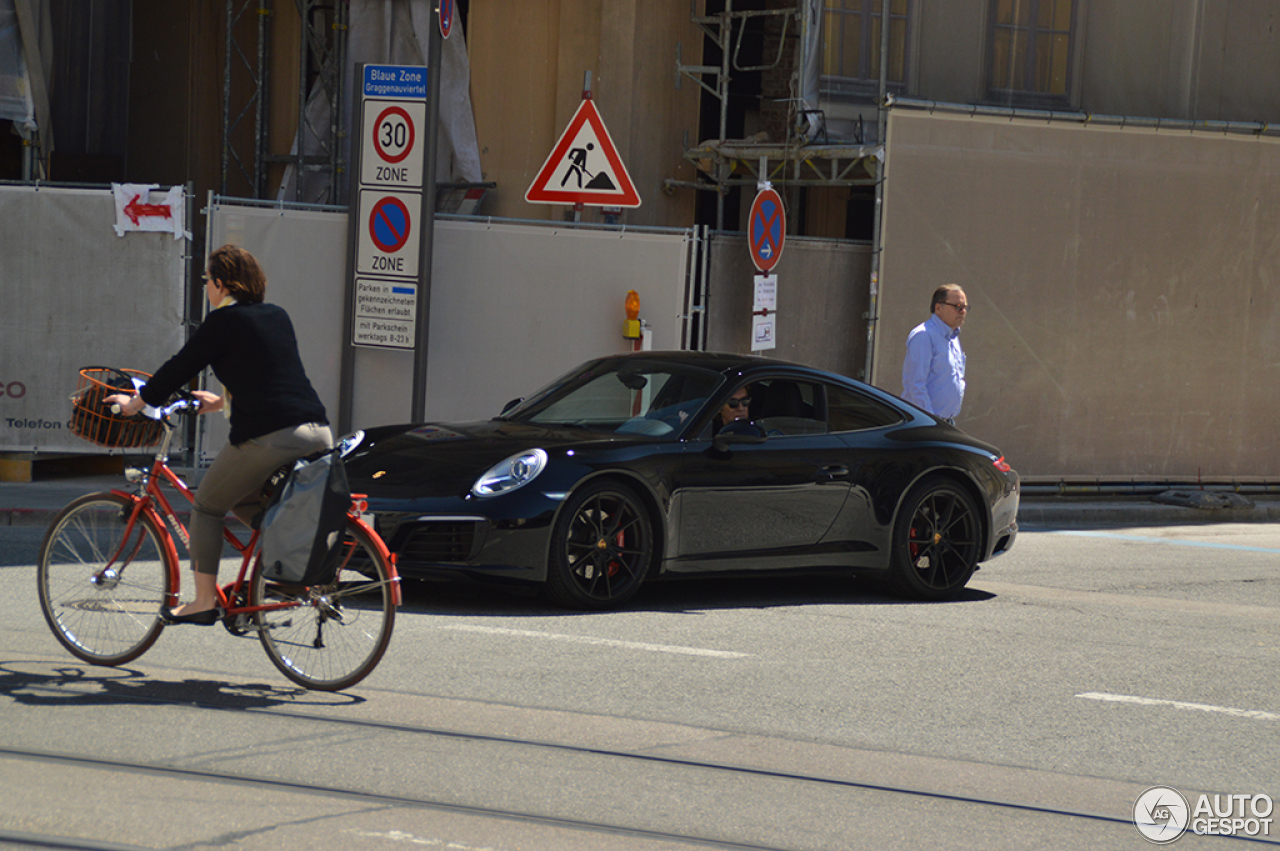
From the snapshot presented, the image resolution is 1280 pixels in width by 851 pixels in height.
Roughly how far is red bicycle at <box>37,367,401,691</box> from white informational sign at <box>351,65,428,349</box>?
6293 millimetres

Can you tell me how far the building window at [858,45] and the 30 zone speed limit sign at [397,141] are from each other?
5.15 m

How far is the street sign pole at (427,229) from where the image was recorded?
37.2ft

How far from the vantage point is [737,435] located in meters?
7.85

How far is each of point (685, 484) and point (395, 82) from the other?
5.60 m

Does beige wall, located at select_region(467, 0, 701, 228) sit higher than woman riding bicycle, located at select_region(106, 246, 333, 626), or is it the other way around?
beige wall, located at select_region(467, 0, 701, 228)

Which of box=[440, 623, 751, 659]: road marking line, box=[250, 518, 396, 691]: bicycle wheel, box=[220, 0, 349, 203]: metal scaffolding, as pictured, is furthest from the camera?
box=[220, 0, 349, 203]: metal scaffolding

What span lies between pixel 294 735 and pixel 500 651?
1536 millimetres

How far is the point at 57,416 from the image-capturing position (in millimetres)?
12031

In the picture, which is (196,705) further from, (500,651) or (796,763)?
(796,763)

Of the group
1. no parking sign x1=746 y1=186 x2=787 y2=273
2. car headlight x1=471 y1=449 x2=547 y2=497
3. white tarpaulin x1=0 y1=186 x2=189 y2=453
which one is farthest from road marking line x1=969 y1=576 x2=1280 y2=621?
white tarpaulin x1=0 y1=186 x2=189 y2=453

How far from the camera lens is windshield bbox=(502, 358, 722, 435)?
805 cm

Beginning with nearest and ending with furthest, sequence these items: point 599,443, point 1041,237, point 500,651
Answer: point 500,651
point 599,443
point 1041,237

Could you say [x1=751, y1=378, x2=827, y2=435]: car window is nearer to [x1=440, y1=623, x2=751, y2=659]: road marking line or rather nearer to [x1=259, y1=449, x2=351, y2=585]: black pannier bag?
[x1=440, y1=623, x2=751, y2=659]: road marking line

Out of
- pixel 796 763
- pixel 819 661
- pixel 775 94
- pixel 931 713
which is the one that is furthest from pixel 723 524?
pixel 775 94
